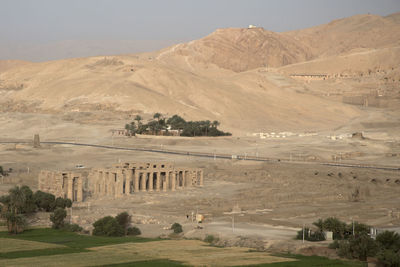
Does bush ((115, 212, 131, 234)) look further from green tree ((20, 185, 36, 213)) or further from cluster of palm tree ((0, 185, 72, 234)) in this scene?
green tree ((20, 185, 36, 213))

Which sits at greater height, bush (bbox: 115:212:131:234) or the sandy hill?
the sandy hill

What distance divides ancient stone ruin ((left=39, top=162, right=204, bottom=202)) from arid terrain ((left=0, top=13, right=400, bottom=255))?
1.76 m

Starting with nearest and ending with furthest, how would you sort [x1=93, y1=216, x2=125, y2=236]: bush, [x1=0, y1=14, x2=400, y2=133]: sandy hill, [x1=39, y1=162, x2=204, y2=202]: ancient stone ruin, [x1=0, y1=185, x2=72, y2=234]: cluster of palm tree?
[x1=93, y1=216, x2=125, y2=236]: bush
[x1=0, y1=185, x2=72, y2=234]: cluster of palm tree
[x1=39, y1=162, x2=204, y2=202]: ancient stone ruin
[x1=0, y1=14, x2=400, y2=133]: sandy hill

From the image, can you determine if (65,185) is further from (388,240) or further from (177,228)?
(388,240)

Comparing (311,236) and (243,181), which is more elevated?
(243,181)

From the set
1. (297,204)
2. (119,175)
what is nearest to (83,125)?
(119,175)

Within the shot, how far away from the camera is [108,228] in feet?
129

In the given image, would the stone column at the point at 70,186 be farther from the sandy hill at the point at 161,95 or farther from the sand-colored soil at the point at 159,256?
the sandy hill at the point at 161,95

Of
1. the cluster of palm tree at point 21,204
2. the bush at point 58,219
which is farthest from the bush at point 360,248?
the cluster of palm tree at point 21,204

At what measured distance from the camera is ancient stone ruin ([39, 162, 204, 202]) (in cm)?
→ 5390

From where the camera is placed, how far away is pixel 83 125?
362 feet

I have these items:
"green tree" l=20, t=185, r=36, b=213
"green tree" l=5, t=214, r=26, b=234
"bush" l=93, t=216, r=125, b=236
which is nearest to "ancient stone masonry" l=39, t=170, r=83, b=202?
"green tree" l=20, t=185, r=36, b=213

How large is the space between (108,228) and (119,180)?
16.3 m

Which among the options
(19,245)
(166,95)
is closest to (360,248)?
(19,245)
